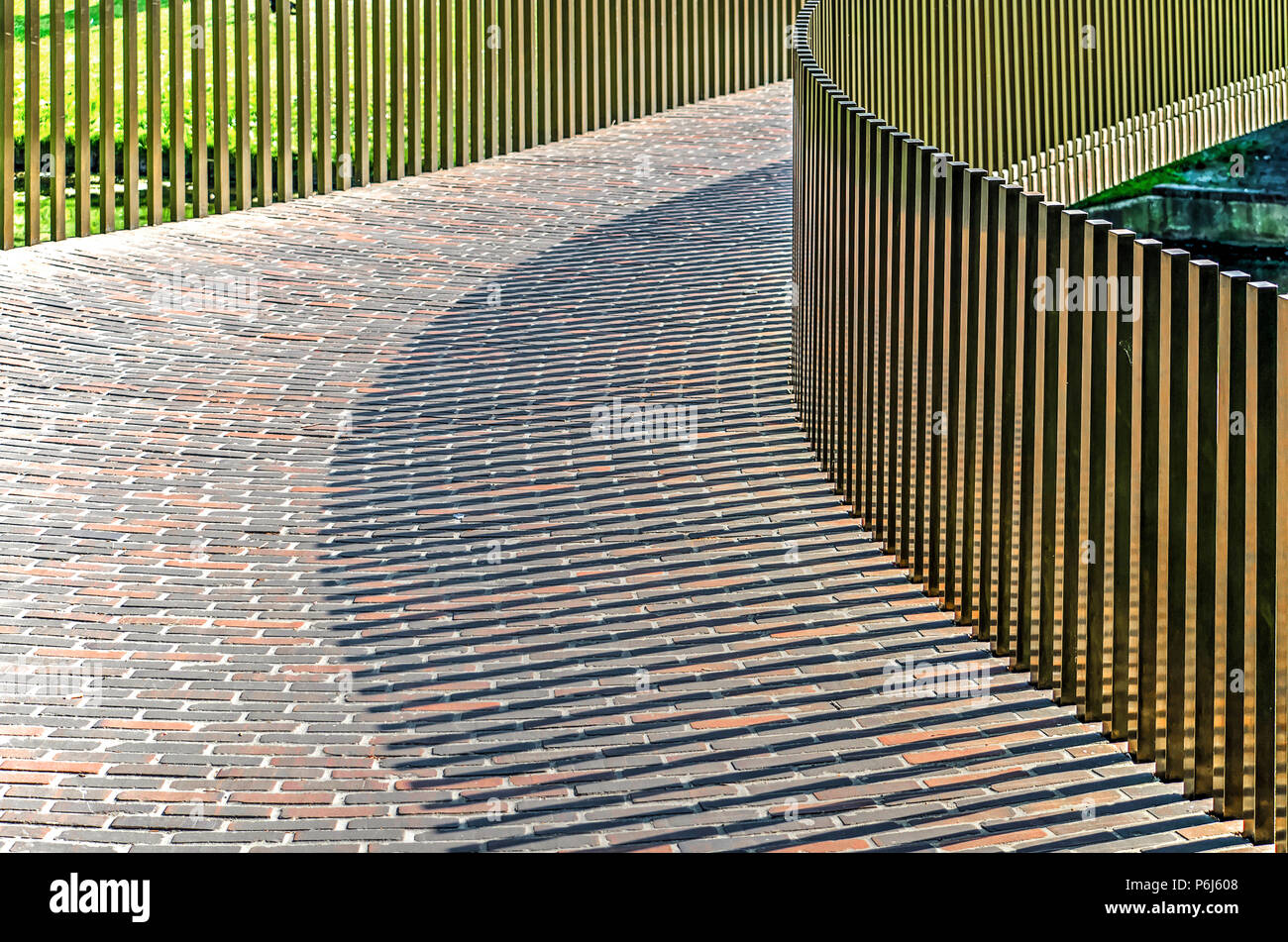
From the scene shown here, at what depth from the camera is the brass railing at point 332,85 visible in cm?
1082

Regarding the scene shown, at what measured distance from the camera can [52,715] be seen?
5.46 metres

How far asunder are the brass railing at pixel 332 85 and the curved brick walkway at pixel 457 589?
709mm

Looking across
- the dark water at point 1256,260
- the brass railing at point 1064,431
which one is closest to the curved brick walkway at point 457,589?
the brass railing at point 1064,431

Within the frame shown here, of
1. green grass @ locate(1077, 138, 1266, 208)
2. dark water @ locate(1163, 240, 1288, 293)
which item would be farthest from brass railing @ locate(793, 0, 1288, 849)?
dark water @ locate(1163, 240, 1288, 293)

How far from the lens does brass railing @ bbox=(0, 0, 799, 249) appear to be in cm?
1082

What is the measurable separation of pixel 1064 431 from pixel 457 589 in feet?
7.98

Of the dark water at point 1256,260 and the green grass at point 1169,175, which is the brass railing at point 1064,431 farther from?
the dark water at point 1256,260

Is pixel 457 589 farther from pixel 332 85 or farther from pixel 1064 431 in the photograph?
pixel 332 85

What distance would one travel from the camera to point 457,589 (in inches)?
257

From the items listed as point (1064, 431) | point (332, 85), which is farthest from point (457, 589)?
point (332, 85)

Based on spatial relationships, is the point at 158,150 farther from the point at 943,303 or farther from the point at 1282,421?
the point at 1282,421

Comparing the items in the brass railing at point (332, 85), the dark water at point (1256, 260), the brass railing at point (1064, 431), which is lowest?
the dark water at point (1256, 260)

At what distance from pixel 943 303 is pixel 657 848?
2712 mm

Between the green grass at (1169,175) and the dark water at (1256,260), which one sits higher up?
the green grass at (1169,175)
